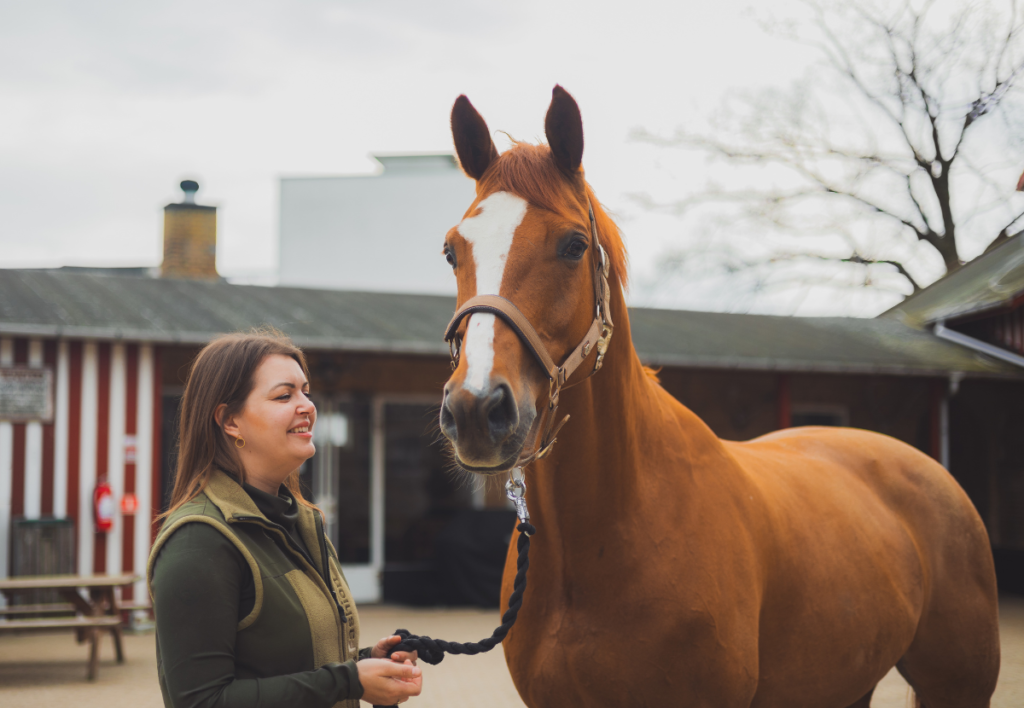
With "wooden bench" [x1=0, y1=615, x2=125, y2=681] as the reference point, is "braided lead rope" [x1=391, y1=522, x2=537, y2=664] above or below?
above

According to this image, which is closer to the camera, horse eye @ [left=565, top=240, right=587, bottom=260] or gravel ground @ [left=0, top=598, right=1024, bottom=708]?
horse eye @ [left=565, top=240, right=587, bottom=260]

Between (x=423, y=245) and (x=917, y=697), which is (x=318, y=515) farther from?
(x=423, y=245)

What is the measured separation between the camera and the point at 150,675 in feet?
20.2

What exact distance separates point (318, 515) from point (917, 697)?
2.75 meters

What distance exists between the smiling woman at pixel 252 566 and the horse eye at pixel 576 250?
64 centimetres

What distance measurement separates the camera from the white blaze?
1.58 m

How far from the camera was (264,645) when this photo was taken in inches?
58.9

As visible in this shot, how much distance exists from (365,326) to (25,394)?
10.9ft

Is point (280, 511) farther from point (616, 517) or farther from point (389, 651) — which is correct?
point (616, 517)

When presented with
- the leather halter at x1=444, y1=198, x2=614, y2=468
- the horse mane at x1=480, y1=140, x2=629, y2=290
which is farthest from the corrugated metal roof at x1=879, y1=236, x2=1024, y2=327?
the leather halter at x1=444, y1=198, x2=614, y2=468

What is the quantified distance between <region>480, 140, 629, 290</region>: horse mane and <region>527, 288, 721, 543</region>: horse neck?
16 cm

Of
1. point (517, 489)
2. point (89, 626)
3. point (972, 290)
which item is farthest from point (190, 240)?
point (517, 489)

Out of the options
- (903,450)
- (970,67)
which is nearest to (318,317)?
(903,450)

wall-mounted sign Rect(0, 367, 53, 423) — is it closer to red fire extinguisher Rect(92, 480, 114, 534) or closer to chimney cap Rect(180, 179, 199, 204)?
red fire extinguisher Rect(92, 480, 114, 534)
